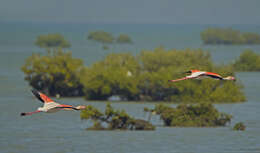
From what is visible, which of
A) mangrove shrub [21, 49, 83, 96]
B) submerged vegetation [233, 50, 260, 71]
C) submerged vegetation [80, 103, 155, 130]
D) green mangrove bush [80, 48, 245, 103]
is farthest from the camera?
submerged vegetation [233, 50, 260, 71]

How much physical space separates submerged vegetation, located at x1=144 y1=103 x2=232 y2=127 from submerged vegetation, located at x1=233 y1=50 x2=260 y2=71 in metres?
64.8

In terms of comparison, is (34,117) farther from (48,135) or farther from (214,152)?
(214,152)

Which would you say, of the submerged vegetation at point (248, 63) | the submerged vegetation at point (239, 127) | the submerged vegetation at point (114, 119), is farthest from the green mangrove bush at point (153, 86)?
the submerged vegetation at point (248, 63)

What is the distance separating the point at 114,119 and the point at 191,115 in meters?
6.12

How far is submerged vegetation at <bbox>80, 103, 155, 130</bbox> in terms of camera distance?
5928cm

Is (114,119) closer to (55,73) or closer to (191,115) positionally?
(191,115)

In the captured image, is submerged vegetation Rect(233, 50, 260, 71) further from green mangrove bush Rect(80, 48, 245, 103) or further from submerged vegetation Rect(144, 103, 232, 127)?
submerged vegetation Rect(144, 103, 232, 127)

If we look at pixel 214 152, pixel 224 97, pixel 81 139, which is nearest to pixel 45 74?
pixel 224 97

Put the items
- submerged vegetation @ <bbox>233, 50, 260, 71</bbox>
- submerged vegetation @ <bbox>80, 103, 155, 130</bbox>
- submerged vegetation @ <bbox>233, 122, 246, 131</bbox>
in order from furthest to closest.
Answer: submerged vegetation @ <bbox>233, 50, 260, 71</bbox>
submerged vegetation @ <bbox>233, 122, 246, 131</bbox>
submerged vegetation @ <bbox>80, 103, 155, 130</bbox>

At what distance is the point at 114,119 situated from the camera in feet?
200

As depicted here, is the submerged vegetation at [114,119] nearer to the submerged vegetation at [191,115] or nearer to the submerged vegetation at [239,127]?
the submerged vegetation at [191,115]

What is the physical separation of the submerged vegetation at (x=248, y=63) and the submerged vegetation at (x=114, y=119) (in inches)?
2619

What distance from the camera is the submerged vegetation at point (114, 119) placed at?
59.3 meters

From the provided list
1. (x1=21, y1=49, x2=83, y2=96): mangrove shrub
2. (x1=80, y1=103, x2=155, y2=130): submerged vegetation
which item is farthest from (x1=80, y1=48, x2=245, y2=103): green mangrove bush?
(x1=80, y1=103, x2=155, y2=130): submerged vegetation
